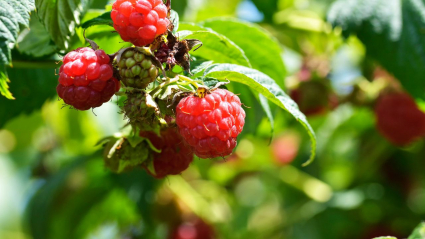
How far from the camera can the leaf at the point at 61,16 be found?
3.73ft

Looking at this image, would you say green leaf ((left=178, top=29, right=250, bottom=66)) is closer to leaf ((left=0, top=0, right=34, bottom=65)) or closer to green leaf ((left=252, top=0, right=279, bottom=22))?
leaf ((left=0, top=0, right=34, bottom=65))

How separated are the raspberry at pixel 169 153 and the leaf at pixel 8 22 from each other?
0.34 metres

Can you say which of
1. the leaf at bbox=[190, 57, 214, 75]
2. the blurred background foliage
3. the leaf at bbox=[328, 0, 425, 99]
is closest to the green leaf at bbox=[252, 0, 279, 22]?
the blurred background foliage

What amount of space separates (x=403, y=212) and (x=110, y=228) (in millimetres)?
1469

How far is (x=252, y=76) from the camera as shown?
40.9 inches

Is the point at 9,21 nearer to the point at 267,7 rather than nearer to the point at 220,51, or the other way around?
the point at 220,51

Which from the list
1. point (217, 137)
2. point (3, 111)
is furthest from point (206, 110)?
point (3, 111)

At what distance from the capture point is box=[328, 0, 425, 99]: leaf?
Answer: 169 cm

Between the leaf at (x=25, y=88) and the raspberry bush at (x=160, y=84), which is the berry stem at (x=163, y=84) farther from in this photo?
the leaf at (x=25, y=88)

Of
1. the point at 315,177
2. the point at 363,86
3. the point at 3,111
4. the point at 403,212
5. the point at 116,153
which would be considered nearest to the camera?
the point at 116,153

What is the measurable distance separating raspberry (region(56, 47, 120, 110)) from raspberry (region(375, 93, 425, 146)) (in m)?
1.35

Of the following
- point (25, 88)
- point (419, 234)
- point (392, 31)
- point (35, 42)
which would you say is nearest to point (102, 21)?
point (35, 42)

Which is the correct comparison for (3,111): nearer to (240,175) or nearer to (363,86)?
(363,86)

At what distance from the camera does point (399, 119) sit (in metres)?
2.00
